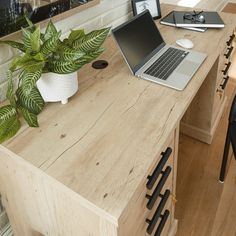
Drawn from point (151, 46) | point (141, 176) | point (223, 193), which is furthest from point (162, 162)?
point (223, 193)

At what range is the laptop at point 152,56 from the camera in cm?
117

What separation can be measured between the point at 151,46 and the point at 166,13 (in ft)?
2.03

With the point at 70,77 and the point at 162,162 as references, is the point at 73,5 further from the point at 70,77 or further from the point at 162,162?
the point at 162,162

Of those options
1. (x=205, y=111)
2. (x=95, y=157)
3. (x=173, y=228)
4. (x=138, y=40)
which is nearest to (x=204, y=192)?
(x=173, y=228)

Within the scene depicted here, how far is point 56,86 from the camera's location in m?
0.96

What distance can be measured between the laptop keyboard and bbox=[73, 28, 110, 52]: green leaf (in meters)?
0.33

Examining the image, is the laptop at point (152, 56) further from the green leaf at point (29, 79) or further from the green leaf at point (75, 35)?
the green leaf at point (29, 79)

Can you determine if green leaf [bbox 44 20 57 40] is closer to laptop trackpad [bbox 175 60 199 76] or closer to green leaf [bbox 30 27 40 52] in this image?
green leaf [bbox 30 27 40 52]

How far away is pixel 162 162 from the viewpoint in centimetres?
92

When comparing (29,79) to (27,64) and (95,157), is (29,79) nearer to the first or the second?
(27,64)

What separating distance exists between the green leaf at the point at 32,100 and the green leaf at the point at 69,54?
133 millimetres

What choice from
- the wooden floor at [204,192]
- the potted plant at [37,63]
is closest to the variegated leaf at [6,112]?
the potted plant at [37,63]

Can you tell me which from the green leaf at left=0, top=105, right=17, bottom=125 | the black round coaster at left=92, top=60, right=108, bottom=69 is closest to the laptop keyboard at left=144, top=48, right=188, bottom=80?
the black round coaster at left=92, top=60, right=108, bottom=69

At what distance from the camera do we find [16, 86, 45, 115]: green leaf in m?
0.92
